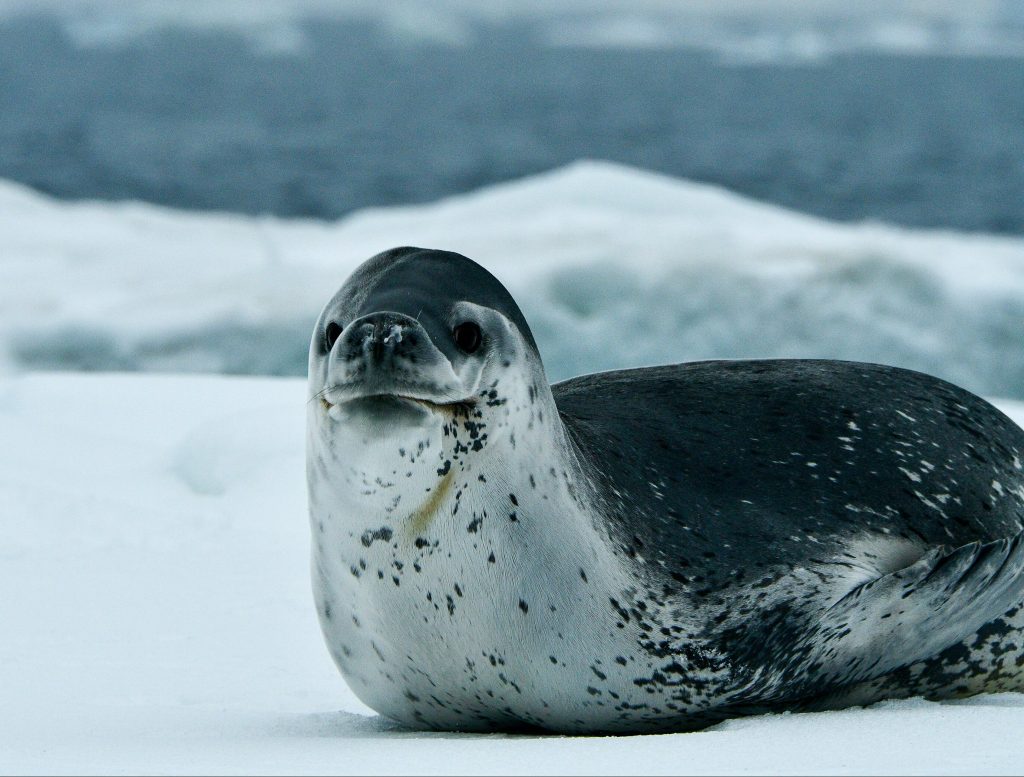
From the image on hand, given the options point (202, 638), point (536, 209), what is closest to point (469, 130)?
point (536, 209)

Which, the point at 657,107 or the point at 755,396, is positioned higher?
the point at 657,107

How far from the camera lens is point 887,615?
2.56m

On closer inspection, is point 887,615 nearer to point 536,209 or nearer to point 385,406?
point 385,406

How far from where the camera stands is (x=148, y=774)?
174 centimetres

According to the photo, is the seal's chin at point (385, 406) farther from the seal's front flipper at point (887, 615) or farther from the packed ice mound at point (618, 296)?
the packed ice mound at point (618, 296)

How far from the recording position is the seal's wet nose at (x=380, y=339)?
2.06 m

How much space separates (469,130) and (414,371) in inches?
1876

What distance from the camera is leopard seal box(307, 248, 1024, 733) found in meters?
2.26

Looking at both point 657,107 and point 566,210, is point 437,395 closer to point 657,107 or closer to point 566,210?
point 566,210

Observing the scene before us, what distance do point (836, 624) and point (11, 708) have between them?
4.80 ft

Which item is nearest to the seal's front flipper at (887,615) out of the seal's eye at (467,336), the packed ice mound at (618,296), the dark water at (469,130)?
the seal's eye at (467,336)

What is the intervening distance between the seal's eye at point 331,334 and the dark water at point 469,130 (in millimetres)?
23267

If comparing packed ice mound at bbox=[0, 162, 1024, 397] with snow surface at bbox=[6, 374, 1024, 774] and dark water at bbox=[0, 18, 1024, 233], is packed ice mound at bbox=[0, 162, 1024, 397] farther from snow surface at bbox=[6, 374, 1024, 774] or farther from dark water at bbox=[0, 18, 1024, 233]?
dark water at bbox=[0, 18, 1024, 233]

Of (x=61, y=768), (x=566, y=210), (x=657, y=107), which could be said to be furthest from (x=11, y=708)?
(x=657, y=107)
